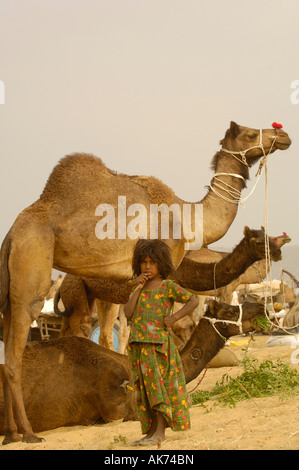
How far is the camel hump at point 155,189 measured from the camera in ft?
24.7

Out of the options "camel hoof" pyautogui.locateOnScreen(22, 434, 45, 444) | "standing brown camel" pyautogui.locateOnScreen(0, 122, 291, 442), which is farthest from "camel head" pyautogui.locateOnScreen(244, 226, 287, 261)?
"camel hoof" pyautogui.locateOnScreen(22, 434, 45, 444)

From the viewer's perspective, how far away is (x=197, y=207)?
26.3ft

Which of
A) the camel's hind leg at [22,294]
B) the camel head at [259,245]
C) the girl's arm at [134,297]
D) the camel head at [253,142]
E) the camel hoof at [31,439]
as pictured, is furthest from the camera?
the camel head at [253,142]

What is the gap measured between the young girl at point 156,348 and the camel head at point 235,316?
164 centimetres

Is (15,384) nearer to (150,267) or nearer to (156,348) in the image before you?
(156,348)

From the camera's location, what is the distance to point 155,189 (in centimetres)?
761

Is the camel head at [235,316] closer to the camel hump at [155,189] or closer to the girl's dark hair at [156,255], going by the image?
the camel hump at [155,189]

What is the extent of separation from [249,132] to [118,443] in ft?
15.2

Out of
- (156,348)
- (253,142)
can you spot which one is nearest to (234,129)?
(253,142)

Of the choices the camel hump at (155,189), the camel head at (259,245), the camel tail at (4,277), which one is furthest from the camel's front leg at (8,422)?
the camel head at (259,245)

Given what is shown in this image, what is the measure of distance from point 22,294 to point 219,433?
246cm
